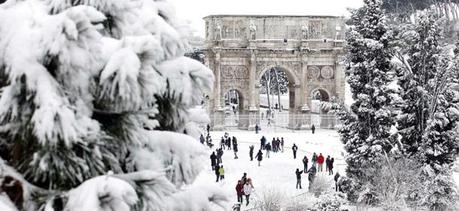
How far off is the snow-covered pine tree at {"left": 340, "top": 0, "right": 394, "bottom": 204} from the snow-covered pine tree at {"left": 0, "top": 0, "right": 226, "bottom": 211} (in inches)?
624

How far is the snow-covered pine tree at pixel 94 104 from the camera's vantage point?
318cm

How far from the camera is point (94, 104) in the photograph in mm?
3551

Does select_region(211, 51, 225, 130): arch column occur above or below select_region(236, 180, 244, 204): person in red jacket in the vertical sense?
above

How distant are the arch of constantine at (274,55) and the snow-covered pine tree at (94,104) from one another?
3950 cm

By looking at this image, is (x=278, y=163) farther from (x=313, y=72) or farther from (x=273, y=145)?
(x=313, y=72)

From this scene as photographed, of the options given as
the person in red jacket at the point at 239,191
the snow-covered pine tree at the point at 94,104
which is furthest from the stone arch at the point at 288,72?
the snow-covered pine tree at the point at 94,104

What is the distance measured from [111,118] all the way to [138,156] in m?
0.31

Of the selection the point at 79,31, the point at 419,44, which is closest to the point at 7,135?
the point at 79,31

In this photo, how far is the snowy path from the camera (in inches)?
913

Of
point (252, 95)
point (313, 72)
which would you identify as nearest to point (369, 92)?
point (252, 95)

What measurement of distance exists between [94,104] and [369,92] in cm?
1694

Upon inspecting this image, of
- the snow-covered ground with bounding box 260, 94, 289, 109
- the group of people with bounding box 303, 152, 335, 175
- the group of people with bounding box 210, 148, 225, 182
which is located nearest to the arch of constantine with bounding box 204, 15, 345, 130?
the group of people with bounding box 210, 148, 225, 182

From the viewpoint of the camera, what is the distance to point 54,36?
3.14 m

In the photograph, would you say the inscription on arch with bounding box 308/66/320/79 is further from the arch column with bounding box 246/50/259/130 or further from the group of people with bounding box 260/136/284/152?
the group of people with bounding box 260/136/284/152
